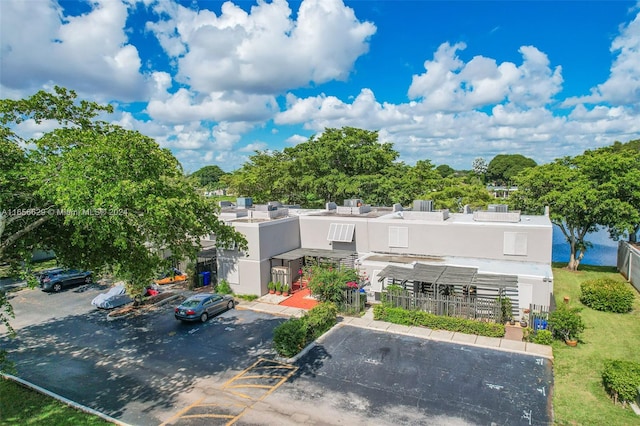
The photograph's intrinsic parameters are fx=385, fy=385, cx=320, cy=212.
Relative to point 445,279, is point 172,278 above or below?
below

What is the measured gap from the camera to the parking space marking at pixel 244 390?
1300 cm

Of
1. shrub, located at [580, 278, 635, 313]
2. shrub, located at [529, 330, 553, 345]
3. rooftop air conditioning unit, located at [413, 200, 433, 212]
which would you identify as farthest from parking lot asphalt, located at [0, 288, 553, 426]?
rooftop air conditioning unit, located at [413, 200, 433, 212]

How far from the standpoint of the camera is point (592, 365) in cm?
1614

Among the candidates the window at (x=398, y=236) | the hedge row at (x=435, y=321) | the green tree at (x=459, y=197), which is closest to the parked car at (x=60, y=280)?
the hedge row at (x=435, y=321)

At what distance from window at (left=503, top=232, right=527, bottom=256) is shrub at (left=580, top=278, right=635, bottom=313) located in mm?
4619

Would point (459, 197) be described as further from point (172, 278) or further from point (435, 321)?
point (172, 278)

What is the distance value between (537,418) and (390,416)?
478cm

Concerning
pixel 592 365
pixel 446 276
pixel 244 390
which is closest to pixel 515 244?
pixel 446 276

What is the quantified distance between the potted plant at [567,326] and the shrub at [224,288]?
65.3 ft

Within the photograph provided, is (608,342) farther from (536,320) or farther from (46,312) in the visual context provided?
(46,312)

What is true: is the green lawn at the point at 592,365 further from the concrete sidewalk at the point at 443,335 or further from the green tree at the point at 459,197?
the green tree at the point at 459,197

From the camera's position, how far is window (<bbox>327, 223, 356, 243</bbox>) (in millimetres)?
28578

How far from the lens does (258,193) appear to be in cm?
5222

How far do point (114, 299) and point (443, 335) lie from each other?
20.6 metres
